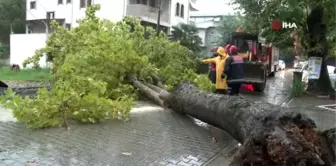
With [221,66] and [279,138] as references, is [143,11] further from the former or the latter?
[279,138]

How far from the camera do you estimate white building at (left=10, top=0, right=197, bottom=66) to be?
32.4 m

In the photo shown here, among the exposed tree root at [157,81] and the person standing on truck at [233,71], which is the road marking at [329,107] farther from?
the exposed tree root at [157,81]

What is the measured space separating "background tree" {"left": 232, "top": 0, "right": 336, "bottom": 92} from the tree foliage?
369 centimetres

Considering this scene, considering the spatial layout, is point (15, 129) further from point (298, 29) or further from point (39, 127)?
point (298, 29)

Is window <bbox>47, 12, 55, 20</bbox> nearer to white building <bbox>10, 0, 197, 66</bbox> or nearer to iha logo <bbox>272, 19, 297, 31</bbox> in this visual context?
white building <bbox>10, 0, 197, 66</bbox>

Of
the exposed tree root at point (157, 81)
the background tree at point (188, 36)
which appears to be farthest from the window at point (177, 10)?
the exposed tree root at point (157, 81)

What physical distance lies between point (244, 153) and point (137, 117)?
4.29 m

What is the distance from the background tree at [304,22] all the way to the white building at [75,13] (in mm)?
15292

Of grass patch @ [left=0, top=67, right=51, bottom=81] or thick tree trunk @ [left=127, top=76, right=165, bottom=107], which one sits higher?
thick tree trunk @ [left=127, top=76, right=165, bottom=107]

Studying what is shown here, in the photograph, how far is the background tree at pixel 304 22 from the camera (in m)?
13.8

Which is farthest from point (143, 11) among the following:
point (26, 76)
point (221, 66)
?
point (221, 66)

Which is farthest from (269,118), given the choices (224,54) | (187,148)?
(224,54)

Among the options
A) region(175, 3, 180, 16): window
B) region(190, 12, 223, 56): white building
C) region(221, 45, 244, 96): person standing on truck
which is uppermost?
region(175, 3, 180, 16): window

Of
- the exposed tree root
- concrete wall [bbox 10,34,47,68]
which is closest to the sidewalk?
the exposed tree root
